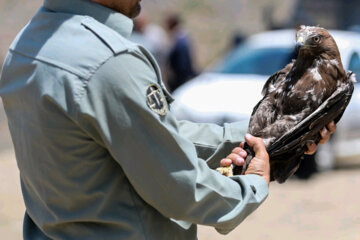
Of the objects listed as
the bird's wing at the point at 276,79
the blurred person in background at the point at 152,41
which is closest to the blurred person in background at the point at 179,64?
the blurred person in background at the point at 152,41

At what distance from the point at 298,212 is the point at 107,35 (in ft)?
20.1

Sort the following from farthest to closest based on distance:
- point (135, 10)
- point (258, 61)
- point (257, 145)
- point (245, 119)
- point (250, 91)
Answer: point (258, 61)
point (250, 91)
point (245, 119)
point (257, 145)
point (135, 10)

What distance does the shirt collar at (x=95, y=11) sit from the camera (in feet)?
7.50

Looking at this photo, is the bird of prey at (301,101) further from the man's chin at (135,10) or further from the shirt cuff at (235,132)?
the man's chin at (135,10)

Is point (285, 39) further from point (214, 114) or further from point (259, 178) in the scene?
point (259, 178)

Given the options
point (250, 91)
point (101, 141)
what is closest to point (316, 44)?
point (101, 141)

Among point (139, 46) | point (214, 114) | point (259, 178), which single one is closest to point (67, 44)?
point (139, 46)

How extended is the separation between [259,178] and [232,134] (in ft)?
1.42

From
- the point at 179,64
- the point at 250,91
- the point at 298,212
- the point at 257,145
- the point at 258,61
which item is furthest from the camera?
the point at 179,64

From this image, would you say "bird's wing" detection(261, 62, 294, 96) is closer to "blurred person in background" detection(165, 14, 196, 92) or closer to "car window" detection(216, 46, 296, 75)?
"car window" detection(216, 46, 296, 75)

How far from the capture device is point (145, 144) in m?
2.13

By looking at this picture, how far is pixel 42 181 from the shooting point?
2.27 metres

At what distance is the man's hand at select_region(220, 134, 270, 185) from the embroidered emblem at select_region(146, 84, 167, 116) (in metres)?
0.42

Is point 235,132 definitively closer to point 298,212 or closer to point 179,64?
point 298,212
